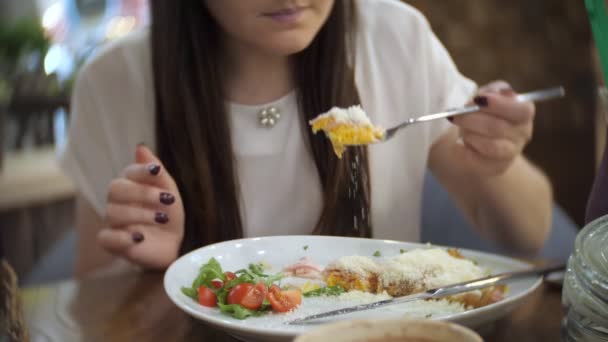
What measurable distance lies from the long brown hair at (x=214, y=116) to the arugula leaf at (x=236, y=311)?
0.46ft

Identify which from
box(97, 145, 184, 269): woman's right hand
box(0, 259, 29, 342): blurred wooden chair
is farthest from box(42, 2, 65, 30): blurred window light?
box(0, 259, 29, 342): blurred wooden chair

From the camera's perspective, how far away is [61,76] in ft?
7.25

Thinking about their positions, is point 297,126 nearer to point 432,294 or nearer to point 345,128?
point 345,128

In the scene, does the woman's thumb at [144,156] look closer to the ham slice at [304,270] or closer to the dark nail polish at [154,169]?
the dark nail polish at [154,169]

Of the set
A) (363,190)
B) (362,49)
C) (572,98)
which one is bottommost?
(572,98)

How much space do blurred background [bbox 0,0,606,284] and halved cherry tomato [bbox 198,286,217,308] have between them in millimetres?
367

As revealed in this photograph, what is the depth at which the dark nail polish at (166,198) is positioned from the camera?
2.30 feet

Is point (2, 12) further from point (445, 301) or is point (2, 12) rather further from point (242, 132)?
point (445, 301)

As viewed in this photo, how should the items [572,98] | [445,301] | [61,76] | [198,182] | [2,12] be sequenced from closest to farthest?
[445,301], [198,182], [572,98], [61,76], [2,12]

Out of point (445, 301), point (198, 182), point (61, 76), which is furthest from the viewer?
point (61, 76)

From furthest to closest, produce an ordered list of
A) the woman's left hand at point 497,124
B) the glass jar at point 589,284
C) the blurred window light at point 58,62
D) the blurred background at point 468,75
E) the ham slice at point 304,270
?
the blurred window light at point 58,62
the blurred background at point 468,75
the woman's left hand at point 497,124
the ham slice at point 304,270
the glass jar at point 589,284

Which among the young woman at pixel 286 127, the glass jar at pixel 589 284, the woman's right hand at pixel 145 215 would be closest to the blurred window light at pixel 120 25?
the young woman at pixel 286 127

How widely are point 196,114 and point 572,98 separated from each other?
2.91 feet

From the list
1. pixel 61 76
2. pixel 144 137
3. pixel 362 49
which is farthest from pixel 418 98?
pixel 61 76
